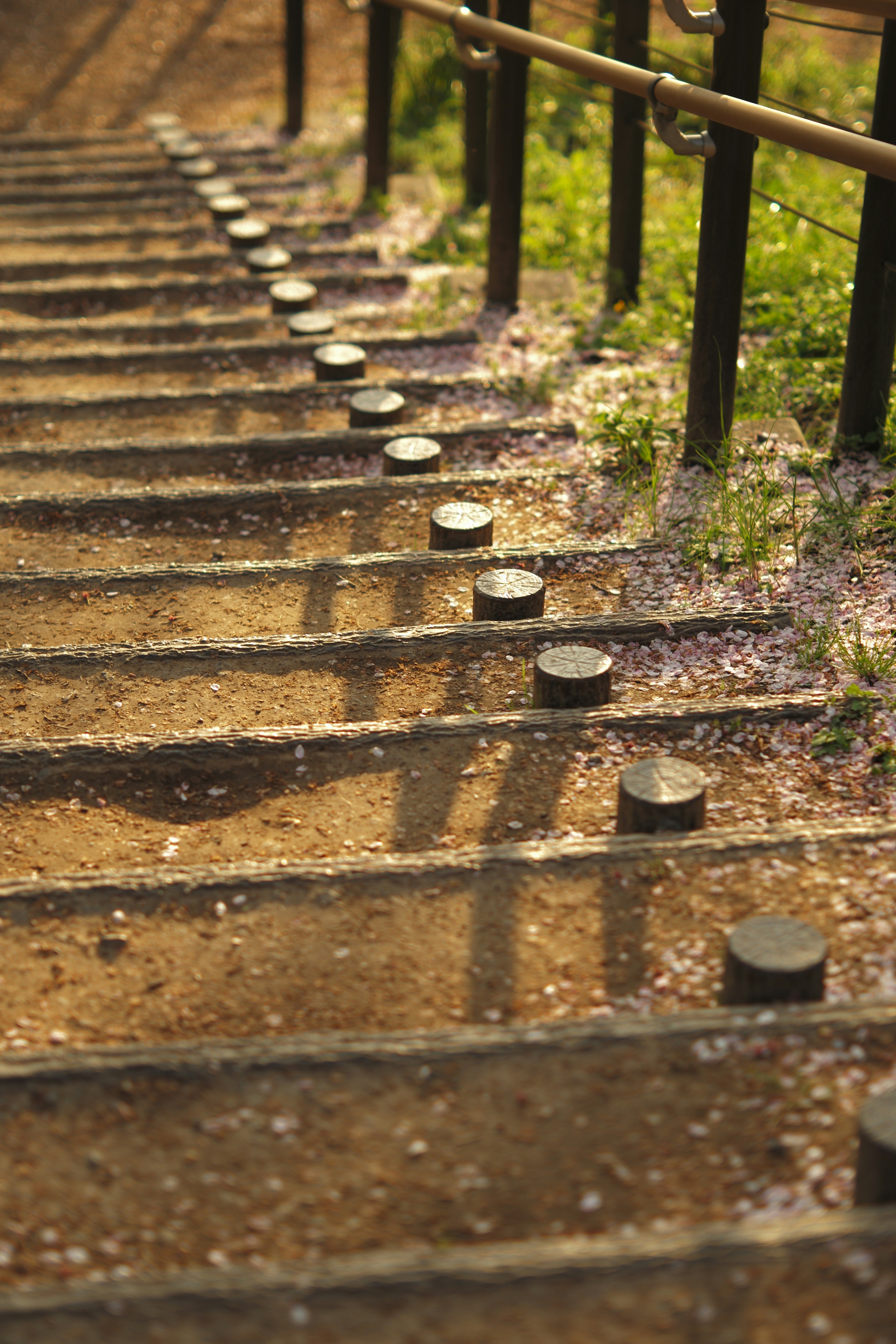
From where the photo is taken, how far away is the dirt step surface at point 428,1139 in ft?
6.45

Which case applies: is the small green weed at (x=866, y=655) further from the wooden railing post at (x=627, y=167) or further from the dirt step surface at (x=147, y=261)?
the dirt step surface at (x=147, y=261)

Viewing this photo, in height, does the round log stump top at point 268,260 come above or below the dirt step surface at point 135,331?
above

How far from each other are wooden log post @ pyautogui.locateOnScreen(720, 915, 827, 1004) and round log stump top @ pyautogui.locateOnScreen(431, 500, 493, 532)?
7.03 feet

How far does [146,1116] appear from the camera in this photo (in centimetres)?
214

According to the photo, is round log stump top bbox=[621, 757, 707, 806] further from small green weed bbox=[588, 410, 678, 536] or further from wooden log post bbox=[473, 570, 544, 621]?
small green weed bbox=[588, 410, 678, 536]

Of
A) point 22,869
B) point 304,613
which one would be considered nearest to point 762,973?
point 22,869

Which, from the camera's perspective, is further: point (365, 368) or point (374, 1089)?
point (365, 368)

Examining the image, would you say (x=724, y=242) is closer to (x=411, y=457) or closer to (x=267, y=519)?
(x=411, y=457)

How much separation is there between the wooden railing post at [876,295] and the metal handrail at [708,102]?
0.61 ft

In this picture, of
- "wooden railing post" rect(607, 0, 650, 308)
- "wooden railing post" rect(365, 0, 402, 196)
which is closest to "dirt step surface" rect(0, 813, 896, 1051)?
"wooden railing post" rect(607, 0, 650, 308)

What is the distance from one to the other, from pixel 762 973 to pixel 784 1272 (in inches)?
22.9

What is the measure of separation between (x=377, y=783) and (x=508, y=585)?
942 millimetres

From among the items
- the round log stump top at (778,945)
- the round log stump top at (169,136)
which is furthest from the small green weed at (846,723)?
the round log stump top at (169,136)

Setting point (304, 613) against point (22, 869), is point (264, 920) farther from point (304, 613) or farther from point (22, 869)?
point (304, 613)
